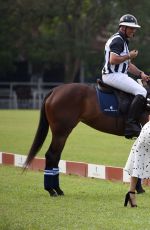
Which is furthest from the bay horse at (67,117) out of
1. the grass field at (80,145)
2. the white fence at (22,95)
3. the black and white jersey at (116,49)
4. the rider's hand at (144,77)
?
the white fence at (22,95)

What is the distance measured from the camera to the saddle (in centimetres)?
1228

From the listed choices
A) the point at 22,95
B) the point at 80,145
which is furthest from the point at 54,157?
the point at 22,95

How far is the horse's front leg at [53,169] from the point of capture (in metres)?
11.9

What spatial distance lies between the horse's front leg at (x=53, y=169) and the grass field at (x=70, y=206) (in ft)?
0.47

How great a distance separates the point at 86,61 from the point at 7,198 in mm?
41138

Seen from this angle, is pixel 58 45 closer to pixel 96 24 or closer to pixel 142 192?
pixel 96 24

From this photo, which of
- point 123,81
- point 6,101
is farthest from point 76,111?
point 6,101

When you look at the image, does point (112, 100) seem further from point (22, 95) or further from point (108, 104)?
point (22, 95)

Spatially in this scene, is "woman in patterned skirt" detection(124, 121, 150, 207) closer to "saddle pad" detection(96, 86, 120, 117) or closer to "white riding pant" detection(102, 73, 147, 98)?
"saddle pad" detection(96, 86, 120, 117)

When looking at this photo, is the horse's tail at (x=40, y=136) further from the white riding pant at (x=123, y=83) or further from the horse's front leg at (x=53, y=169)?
the white riding pant at (x=123, y=83)

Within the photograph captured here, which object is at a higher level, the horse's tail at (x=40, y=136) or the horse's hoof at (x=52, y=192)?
the horse's tail at (x=40, y=136)

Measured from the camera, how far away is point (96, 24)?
5281 cm

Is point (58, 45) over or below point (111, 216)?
below

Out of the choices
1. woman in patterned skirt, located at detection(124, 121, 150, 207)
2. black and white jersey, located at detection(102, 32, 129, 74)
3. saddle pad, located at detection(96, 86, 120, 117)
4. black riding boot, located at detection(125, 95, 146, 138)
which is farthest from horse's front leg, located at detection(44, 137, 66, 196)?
woman in patterned skirt, located at detection(124, 121, 150, 207)
